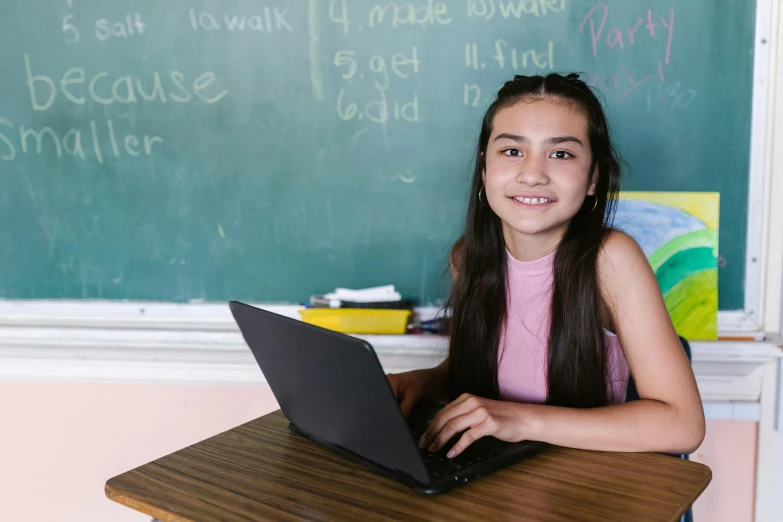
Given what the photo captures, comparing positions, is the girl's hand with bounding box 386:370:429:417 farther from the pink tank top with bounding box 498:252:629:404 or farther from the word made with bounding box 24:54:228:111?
the word made with bounding box 24:54:228:111

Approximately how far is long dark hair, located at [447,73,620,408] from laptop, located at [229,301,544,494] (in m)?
0.31

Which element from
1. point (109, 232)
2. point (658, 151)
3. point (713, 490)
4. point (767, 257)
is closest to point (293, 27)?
point (109, 232)

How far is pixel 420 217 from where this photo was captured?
70.5 inches

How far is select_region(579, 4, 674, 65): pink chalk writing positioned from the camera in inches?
64.6

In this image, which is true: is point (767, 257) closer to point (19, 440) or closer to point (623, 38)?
point (623, 38)

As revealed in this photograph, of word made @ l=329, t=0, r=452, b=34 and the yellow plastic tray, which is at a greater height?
word made @ l=329, t=0, r=452, b=34

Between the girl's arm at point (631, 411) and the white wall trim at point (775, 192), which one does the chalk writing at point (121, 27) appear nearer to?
the girl's arm at point (631, 411)

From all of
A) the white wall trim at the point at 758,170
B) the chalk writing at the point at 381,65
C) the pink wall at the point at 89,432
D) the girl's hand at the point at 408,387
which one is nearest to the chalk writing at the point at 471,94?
the chalk writing at the point at 381,65

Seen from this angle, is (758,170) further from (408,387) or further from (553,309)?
(408,387)

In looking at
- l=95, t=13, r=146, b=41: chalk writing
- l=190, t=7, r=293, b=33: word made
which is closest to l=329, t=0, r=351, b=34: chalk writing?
l=190, t=7, r=293, b=33: word made

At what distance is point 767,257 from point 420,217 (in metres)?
0.81

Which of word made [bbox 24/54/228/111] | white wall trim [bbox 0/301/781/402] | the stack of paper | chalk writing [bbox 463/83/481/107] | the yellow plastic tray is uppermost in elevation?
word made [bbox 24/54/228/111]

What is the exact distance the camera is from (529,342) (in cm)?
135

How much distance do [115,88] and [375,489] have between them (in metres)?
1.38
